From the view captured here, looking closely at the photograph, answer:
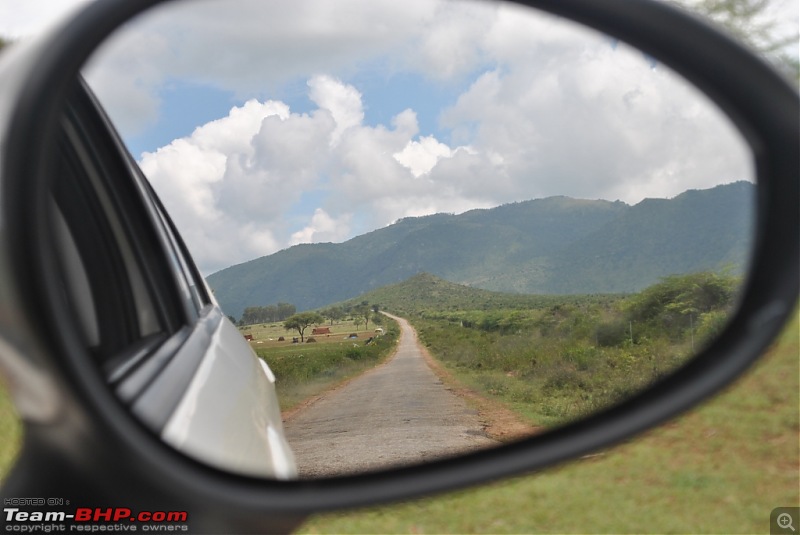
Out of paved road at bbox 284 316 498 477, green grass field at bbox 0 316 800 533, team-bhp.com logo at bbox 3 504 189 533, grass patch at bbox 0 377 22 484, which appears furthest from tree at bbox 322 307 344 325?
team-bhp.com logo at bbox 3 504 189 533

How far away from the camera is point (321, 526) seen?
5.39 meters


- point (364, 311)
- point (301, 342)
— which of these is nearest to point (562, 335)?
point (364, 311)

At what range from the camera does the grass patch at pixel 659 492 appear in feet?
19.3

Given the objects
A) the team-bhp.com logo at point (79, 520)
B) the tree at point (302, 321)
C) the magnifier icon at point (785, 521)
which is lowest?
the magnifier icon at point (785, 521)

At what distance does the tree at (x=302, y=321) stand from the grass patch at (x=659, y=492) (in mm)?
1583

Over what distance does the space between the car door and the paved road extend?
2590mm

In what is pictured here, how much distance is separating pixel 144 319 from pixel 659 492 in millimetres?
5866

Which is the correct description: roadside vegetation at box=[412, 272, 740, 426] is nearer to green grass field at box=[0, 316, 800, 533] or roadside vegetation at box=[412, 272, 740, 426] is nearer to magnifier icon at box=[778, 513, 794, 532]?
green grass field at box=[0, 316, 800, 533]

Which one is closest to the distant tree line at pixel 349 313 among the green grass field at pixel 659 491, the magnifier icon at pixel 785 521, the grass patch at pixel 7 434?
the green grass field at pixel 659 491

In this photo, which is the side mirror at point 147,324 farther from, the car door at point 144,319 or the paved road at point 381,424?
the paved road at point 381,424

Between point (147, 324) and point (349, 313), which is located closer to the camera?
point (147, 324)

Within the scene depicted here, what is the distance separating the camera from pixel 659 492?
21.8 feet

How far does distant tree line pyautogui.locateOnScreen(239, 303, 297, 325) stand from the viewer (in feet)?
9.89

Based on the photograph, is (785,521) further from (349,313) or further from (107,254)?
(107,254)
